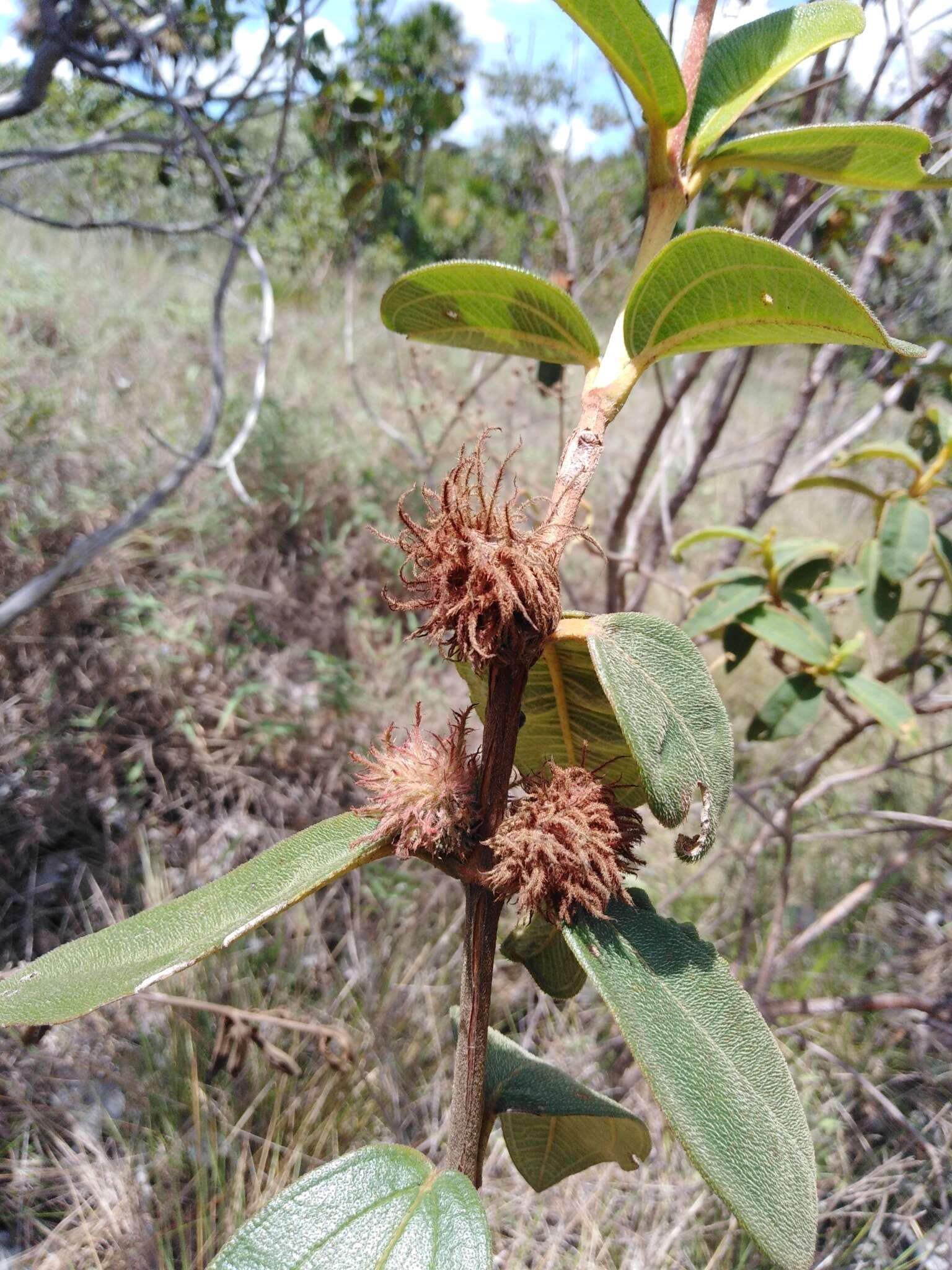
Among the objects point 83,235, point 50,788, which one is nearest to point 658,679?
point 50,788

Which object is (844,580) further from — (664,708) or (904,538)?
(664,708)

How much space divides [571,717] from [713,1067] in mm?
258

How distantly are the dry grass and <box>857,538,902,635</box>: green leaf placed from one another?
664 mm

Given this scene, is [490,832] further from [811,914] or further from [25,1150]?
[811,914]

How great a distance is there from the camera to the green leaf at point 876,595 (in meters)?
1.56

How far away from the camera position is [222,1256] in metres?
0.54

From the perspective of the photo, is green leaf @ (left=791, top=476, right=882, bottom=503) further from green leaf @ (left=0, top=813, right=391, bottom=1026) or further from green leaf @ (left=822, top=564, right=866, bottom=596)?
green leaf @ (left=0, top=813, right=391, bottom=1026)

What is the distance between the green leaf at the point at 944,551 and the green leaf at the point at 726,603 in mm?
290

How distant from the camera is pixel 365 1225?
1.86ft

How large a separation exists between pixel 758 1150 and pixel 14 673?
245 cm

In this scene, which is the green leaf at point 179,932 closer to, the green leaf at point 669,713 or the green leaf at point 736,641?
the green leaf at point 669,713

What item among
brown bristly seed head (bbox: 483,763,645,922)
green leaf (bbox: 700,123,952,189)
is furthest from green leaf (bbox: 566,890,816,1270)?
green leaf (bbox: 700,123,952,189)

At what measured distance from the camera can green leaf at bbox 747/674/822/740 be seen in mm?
1546

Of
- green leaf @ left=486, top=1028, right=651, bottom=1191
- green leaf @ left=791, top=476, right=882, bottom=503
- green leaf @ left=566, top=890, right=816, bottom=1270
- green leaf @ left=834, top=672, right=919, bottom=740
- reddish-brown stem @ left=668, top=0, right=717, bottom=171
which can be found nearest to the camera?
green leaf @ left=566, top=890, right=816, bottom=1270
